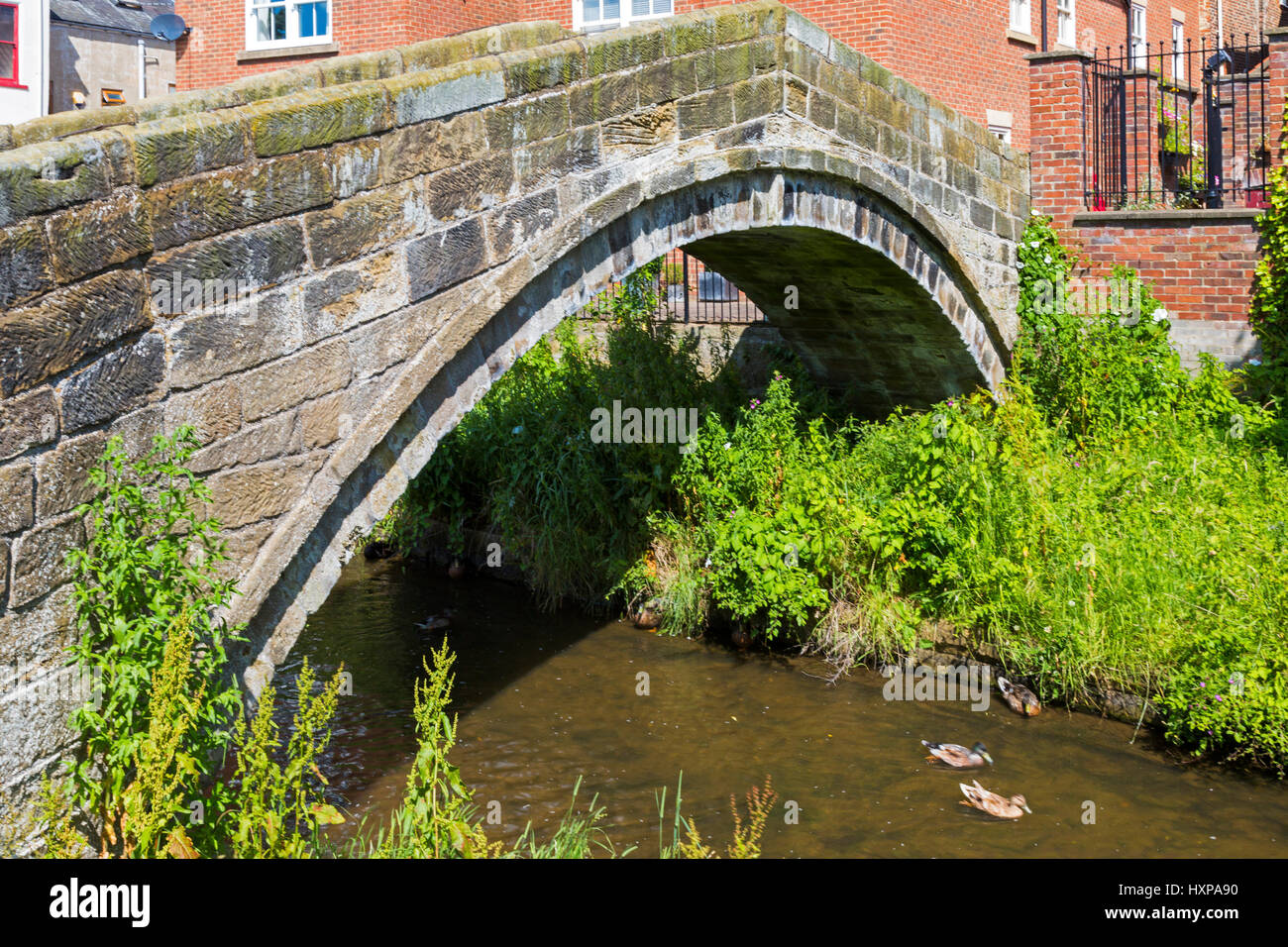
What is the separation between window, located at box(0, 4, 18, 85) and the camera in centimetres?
1858

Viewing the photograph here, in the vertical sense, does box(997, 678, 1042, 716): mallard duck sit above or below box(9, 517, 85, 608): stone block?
below

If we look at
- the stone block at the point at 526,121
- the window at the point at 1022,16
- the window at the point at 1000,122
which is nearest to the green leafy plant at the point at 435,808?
the stone block at the point at 526,121

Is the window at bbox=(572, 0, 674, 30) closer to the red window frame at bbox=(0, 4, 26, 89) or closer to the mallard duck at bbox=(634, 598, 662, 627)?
the red window frame at bbox=(0, 4, 26, 89)

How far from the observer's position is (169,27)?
57.6ft

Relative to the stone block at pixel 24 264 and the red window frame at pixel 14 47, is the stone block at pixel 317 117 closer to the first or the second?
the stone block at pixel 24 264

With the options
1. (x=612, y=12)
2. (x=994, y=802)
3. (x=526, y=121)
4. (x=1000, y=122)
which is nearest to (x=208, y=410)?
(x=526, y=121)

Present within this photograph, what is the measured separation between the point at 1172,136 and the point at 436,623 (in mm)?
13157

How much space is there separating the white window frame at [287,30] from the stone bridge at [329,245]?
1073cm

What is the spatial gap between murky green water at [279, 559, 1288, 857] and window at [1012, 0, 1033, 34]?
11553 millimetres

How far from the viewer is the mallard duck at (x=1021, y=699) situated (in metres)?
7.73

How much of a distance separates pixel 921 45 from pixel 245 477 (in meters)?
12.2
